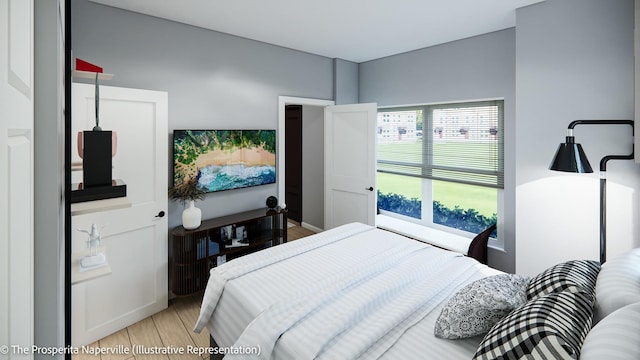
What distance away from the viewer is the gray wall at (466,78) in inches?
125

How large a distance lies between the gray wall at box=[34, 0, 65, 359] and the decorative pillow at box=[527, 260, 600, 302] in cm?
178

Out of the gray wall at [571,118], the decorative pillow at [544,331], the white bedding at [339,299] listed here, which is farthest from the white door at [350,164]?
the decorative pillow at [544,331]

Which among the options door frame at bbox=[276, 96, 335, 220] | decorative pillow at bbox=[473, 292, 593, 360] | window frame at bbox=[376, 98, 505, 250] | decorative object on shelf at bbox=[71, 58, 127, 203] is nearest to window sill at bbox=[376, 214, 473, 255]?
window frame at bbox=[376, 98, 505, 250]

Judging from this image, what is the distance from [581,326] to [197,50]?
11.6ft

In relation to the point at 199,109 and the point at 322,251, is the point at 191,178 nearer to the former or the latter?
the point at 199,109

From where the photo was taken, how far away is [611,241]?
2.26 meters

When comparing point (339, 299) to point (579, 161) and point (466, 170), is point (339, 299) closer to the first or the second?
point (579, 161)

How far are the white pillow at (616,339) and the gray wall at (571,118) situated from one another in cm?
174

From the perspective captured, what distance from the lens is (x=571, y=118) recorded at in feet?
7.88

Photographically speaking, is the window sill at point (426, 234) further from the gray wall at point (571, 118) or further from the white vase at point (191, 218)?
the white vase at point (191, 218)

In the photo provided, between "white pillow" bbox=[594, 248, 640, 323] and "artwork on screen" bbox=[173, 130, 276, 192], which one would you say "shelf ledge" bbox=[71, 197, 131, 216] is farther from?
"white pillow" bbox=[594, 248, 640, 323]

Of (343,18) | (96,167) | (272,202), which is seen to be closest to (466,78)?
(343,18)

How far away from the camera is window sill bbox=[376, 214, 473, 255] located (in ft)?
11.5
